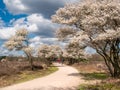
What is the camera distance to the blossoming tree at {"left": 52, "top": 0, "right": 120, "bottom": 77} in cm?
3203

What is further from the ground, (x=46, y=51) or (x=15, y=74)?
(x=46, y=51)

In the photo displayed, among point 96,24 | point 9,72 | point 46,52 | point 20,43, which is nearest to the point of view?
point 96,24

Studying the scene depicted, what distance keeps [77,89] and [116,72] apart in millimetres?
13016

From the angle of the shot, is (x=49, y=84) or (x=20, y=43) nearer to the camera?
(x=49, y=84)

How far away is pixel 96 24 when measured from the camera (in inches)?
1302

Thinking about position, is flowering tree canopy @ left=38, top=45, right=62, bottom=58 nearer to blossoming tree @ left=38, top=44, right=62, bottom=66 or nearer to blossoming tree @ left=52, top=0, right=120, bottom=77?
blossoming tree @ left=38, top=44, right=62, bottom=66

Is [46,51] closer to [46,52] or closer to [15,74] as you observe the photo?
[46,52]

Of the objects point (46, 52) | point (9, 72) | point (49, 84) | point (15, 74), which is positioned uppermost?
point (46, 52)

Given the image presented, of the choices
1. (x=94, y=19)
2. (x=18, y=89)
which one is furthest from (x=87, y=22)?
(x=18, y=89)

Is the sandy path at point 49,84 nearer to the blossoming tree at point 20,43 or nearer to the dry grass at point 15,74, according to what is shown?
the dry grass at point 15,74

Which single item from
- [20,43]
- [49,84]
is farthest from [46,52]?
[49,84]

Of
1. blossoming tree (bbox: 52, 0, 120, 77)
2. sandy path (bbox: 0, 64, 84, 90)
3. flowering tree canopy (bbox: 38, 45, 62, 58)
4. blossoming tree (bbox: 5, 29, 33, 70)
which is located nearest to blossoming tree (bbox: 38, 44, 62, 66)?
flowering tree canopy (bbox: 38, 45, 62, 58)

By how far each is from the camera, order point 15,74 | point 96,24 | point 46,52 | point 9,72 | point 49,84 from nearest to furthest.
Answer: point 49,84
point 96,24
point 9,72
point 15,74
point 46,52

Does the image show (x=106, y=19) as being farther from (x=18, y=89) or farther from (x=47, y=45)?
(x=47, y=45)
